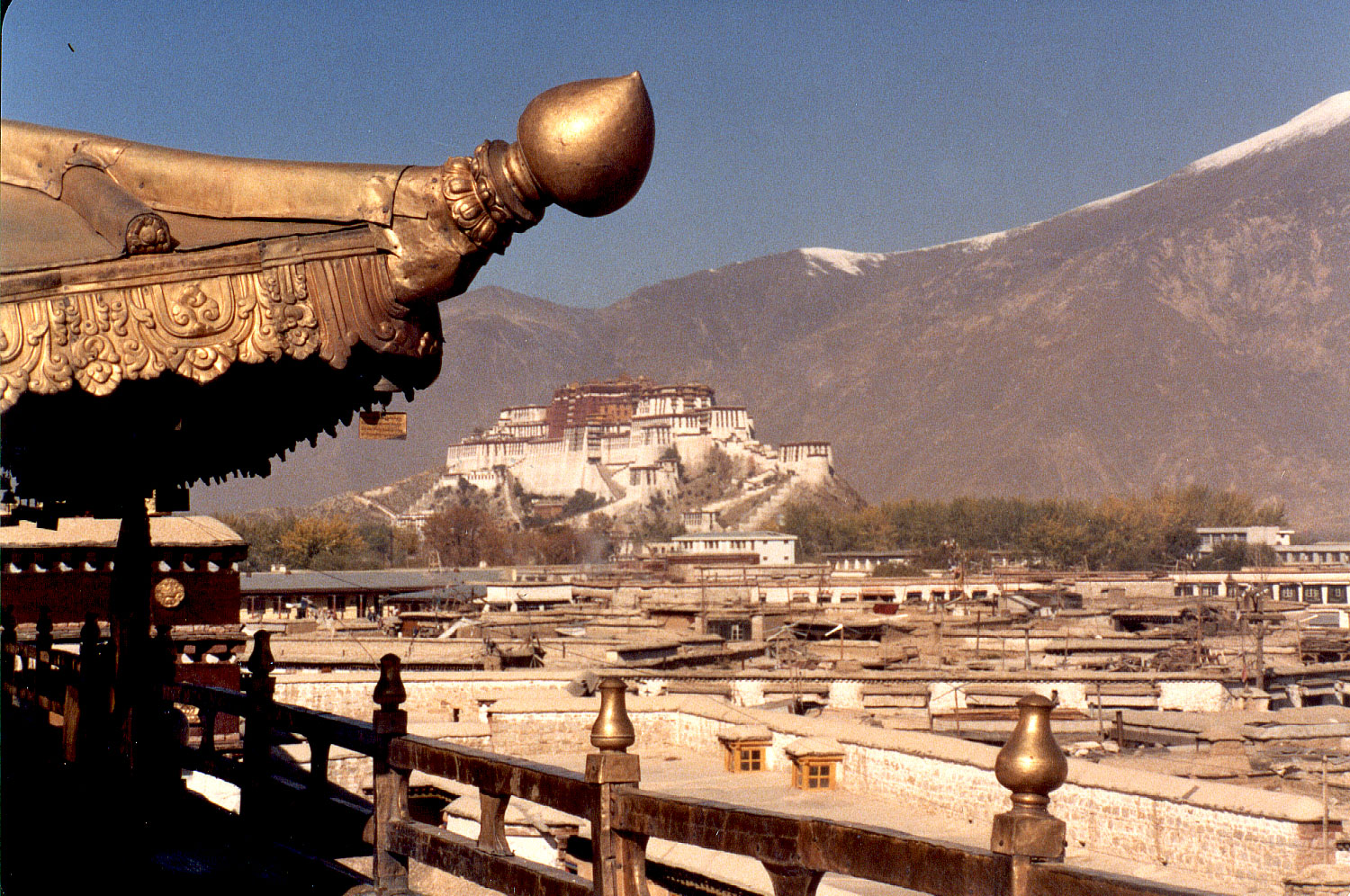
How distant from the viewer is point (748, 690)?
2564 centimetres

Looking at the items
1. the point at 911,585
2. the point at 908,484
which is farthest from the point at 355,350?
the point at 908,484

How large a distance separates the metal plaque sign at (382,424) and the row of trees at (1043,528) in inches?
3781

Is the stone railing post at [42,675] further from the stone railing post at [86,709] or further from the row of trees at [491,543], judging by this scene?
the row of trees at [491,543]

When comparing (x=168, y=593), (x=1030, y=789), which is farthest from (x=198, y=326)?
(x=168, y=593)

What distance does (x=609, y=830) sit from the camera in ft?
11.1

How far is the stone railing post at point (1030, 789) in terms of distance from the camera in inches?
95.7

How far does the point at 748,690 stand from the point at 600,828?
2261 cm

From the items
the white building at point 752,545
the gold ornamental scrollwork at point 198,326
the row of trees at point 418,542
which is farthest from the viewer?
the white building at point 752,545

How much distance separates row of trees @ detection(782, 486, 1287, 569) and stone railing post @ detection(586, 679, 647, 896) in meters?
97.2

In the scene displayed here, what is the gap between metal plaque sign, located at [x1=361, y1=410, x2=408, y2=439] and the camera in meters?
4.78

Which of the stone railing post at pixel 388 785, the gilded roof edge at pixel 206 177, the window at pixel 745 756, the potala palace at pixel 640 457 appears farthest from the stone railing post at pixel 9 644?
the potala palace at pixel 640 457

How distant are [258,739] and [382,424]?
1.69 meters

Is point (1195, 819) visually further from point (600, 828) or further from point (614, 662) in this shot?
point (614, 662)

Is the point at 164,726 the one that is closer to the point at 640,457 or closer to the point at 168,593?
the point at 168,593
